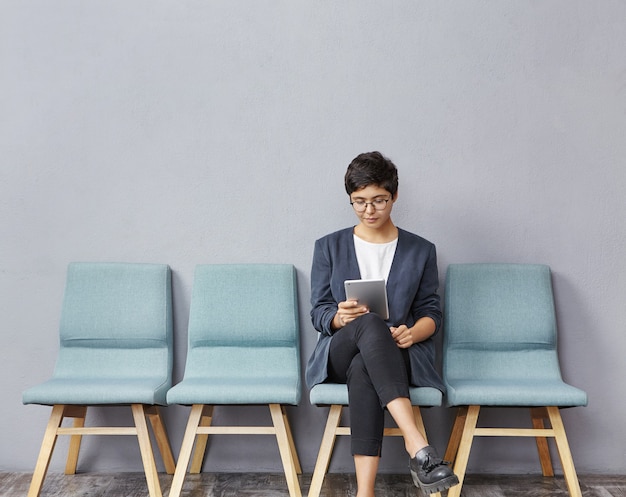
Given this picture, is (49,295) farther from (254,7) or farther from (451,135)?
(451,135)

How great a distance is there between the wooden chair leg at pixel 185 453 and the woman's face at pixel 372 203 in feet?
3.03

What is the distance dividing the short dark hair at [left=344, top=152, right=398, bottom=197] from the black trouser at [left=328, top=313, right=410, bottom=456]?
480 millimetres

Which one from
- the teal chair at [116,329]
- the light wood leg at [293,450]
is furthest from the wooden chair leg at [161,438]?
the light wood leg at [293,450]

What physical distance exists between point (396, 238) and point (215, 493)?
1.18 m

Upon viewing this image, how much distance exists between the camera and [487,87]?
3156mm

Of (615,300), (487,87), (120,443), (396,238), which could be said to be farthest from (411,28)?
(120,443)

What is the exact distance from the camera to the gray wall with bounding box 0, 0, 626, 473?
3.15 meters

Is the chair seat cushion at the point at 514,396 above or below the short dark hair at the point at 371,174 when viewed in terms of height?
below

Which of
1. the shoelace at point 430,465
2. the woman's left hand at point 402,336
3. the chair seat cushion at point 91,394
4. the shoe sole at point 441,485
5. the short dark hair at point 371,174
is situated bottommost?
the shoe sole at point 441,485

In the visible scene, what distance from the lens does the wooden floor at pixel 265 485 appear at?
112 inches

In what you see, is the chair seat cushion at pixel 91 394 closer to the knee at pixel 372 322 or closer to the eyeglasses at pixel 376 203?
the knee at pixel 372 322

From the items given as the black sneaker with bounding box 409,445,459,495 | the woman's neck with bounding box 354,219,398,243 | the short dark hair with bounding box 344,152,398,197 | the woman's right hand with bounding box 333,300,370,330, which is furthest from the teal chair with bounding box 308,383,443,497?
the short dark hair with bounding box 344,152,398,197

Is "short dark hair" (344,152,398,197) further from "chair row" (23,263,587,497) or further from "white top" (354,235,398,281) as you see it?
"chair row" (23,263,587,497)

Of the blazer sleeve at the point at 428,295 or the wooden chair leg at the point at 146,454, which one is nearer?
the wooden chair leg at the point at 146,454
